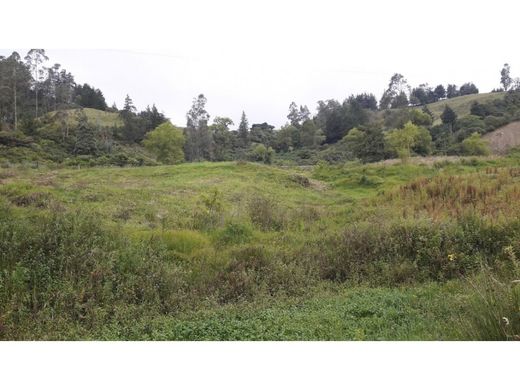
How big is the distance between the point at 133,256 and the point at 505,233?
22.3 feet

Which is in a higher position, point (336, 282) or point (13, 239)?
point (13, 239)

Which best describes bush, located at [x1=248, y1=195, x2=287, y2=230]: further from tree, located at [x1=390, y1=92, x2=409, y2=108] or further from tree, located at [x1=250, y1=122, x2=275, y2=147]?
tree, located at [x1=390, y1=92, x2=409, y2=108]

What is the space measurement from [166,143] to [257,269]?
2032 cm

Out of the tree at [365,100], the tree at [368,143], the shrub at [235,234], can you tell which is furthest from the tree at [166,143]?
the shrub at [235,234]

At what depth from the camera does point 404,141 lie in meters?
19.8

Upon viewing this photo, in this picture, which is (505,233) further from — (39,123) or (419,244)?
(39,123)

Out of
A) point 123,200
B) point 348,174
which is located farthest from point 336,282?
point 348,174

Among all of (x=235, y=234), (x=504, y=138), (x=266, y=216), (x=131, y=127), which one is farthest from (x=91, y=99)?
(x=504, y=138)

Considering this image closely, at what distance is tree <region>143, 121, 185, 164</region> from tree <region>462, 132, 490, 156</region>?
1596cm

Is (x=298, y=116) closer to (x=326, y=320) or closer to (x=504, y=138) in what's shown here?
(x=504, y=138)

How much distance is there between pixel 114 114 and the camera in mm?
37562

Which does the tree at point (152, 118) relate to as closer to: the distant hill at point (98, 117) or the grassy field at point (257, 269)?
the distant hill at point (98, 117)

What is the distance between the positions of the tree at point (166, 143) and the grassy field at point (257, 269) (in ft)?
42.3

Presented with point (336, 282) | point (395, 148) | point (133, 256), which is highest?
point (395, 148)
